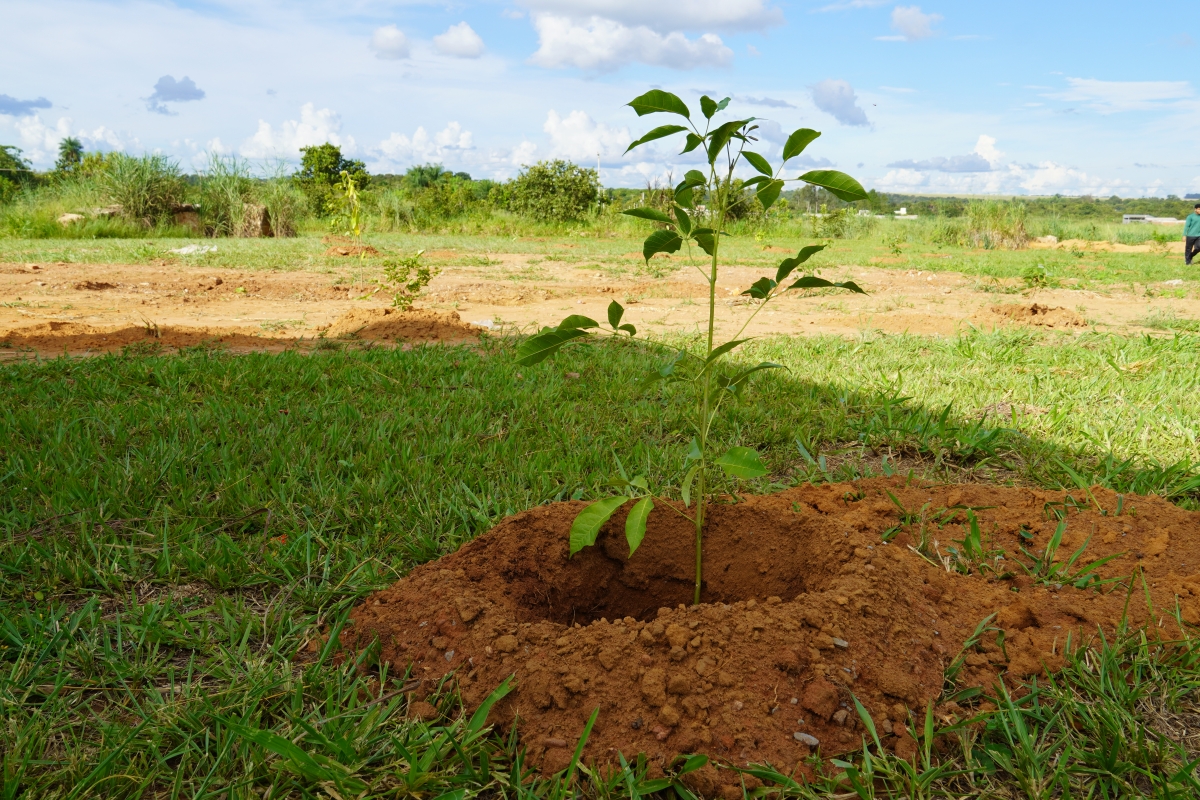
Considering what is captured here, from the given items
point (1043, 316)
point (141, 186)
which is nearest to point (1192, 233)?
point (1043, 316)

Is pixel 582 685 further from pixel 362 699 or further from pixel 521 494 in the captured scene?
pixel 521 494

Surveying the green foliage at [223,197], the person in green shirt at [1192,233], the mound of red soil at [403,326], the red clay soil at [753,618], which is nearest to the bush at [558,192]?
the green foliage at [223,197]

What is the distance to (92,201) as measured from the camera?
1639 centimetres

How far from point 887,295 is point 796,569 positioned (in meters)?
7.21

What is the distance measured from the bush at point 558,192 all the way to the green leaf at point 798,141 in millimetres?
20715

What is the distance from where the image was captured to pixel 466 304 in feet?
24.2

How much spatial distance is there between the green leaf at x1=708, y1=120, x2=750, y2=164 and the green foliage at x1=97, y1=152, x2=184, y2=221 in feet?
59.3

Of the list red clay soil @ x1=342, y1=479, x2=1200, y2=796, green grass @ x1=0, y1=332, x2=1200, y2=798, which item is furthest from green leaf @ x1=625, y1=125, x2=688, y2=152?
green grass @ x1=0, y1=332, x2=1200, y2=798

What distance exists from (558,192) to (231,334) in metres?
17.6

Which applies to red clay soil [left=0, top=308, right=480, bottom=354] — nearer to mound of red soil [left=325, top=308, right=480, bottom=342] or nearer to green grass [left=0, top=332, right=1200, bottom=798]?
mound of red soil [left=325, top=308, right=480, bottom=342]

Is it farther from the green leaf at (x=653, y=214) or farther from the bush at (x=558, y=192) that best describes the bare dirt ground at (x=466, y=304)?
the bush at (x=558, y=192)

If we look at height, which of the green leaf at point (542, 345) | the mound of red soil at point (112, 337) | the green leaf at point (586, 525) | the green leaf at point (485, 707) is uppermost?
the green leaf at point (542, 345)

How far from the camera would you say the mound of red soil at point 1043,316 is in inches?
244

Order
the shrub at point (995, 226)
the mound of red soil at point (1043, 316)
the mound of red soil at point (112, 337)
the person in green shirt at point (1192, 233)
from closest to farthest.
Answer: the mound of red soil at point (112, 337) → the mound of red soil at point (1043, 316) → the person in green shirt at point (1192, 233) → the shrub at point (995, 226)
